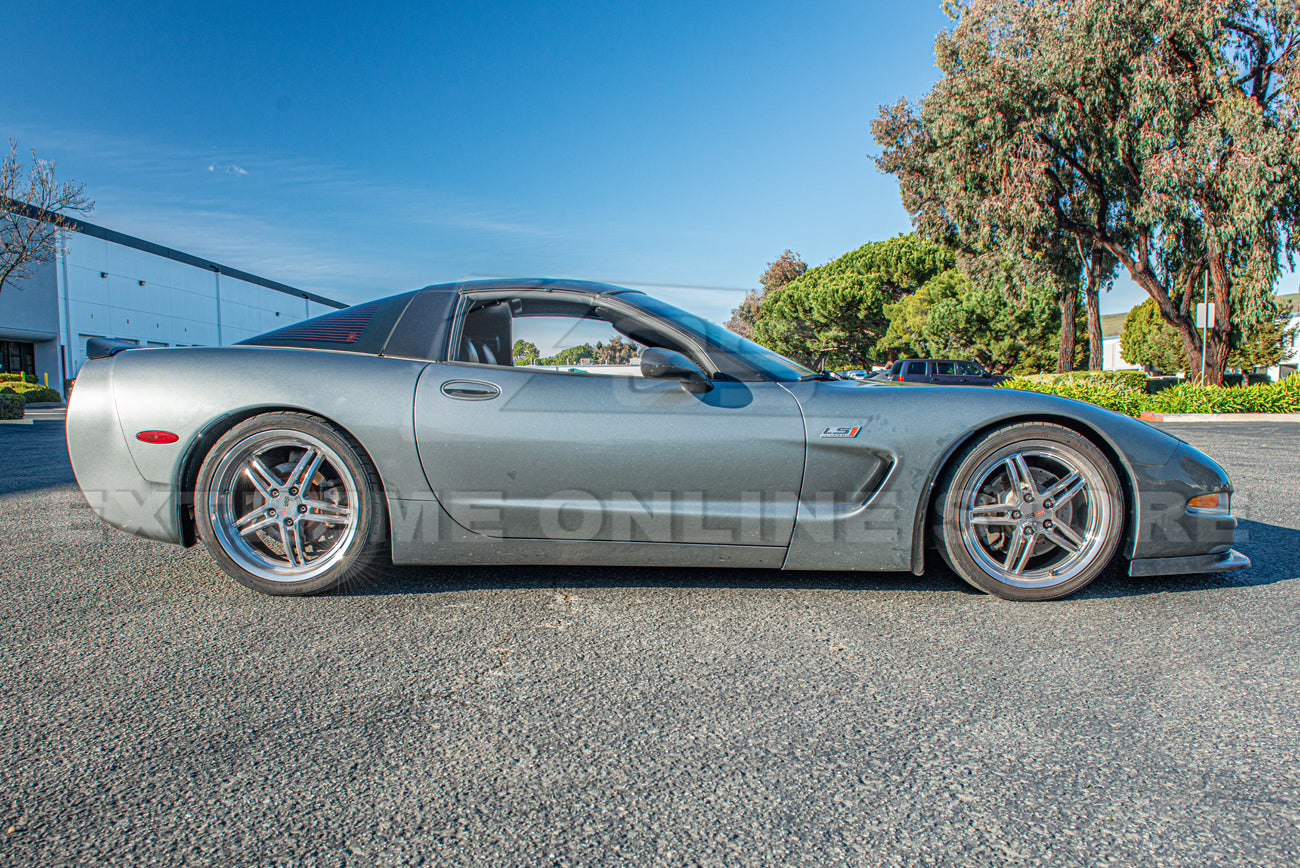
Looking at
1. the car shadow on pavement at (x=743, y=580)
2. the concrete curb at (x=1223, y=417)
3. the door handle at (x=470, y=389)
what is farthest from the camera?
the concrete curb at (x=1223, y=417)

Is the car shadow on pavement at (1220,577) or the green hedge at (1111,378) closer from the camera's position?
the car shadow on pavement at (1220,577)

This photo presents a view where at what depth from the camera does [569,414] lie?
2.79 m

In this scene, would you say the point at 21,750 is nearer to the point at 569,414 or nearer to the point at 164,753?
the point at 164,753

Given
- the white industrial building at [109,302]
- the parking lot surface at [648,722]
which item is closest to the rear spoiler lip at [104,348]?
the parking lot surface at [648,722]

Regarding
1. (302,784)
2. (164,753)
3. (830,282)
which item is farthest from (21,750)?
(830,282)

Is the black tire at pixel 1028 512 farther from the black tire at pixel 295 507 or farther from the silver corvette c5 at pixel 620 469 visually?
the black tire at pixel 295 507

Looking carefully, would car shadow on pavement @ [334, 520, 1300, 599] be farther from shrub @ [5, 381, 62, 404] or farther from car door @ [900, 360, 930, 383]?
shrub @ [5, 381, 62, 404]

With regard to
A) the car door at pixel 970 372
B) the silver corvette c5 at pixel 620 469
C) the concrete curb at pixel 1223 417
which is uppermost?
the car door at pixel 970 372

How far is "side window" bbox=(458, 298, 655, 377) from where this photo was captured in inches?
119

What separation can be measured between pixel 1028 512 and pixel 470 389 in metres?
2.18

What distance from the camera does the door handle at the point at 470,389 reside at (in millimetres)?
2842

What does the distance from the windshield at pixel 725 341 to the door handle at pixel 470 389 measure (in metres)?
0.69

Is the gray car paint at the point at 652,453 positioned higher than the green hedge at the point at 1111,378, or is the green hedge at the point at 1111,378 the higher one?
the green hedge at the point at 1111,378

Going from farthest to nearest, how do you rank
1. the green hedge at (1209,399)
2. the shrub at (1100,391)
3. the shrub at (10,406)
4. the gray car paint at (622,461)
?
the shrub at (1100,391) < the green hedge at (1209,399) < the shrub at (10,406) < the gray car paint at (622,461)
